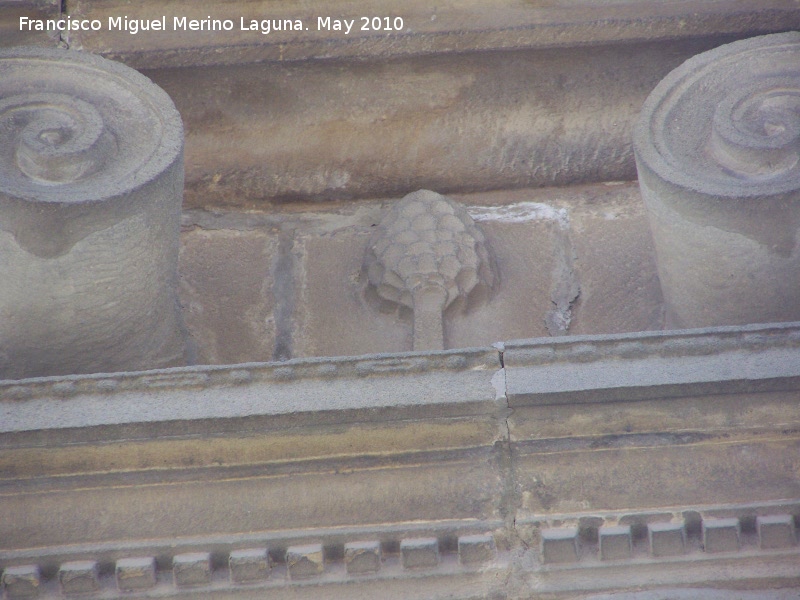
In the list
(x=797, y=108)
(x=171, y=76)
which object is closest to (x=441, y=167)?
(x=171, y=76)

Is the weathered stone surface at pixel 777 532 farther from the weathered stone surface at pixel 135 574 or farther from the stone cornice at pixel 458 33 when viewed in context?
the stone cornice at pixel 458 33

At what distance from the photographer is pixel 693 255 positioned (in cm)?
322

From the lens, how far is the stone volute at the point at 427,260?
3.51 meters

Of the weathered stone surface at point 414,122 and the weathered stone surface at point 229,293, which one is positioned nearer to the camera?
the weathered stone surface at point 229,293

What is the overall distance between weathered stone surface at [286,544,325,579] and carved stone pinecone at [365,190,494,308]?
802 millimetres

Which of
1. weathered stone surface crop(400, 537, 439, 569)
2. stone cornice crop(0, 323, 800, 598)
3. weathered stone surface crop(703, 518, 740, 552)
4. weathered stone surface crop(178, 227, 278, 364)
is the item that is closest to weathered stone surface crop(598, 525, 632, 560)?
stone cornice crop(0, 323, 800, 598)

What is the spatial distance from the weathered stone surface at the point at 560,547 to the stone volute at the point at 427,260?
643 millimetres

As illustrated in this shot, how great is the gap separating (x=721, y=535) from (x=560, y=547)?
0.90 ft

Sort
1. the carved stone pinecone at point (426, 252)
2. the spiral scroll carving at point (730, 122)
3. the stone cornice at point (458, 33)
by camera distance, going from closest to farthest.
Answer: the spiral scroll carving at point (730, 122)
the carved stone pinecone at point (426, 252)
the stone cornice at point (458, 33)

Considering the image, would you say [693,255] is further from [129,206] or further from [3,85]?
[3,85]

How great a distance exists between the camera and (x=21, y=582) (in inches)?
113

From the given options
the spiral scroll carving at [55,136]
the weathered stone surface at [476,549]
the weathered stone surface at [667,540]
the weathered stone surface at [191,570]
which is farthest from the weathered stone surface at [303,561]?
the spiral scroll carving at [55,136]

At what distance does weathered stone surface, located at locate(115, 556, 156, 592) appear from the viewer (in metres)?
2.87

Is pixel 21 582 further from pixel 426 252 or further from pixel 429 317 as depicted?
pixel 426 252
